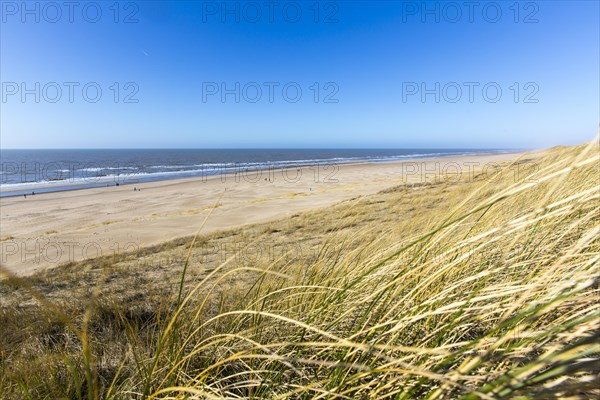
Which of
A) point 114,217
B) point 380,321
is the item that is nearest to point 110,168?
point 114,217

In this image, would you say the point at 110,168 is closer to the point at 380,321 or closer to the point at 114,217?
the point at 114,217

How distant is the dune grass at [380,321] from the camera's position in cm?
79

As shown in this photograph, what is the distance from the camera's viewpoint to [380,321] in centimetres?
117

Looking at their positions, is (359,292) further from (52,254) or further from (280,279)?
(52,254)

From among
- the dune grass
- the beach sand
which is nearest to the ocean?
the beach sand

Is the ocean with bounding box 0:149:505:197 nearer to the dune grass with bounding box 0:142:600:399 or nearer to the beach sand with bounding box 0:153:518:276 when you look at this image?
the beach sand with bounding box 0:153:518:276

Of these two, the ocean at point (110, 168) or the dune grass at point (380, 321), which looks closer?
the dune grass at point (380, 321)

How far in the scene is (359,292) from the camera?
167cm

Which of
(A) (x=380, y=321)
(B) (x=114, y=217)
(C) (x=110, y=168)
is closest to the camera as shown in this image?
(A) (x=380, y=321)

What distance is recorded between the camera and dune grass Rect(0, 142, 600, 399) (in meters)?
0.79

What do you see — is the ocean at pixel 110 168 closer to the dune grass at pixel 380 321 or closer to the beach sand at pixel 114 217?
the beach sand at pixel 114 217

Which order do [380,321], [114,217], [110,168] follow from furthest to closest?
[110,168] → [114,217] → [380,321]

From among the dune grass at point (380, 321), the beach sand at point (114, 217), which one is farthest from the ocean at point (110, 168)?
the dune grass at point (380, 321)

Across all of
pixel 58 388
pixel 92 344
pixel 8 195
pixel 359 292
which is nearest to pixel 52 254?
pixel 92 344
